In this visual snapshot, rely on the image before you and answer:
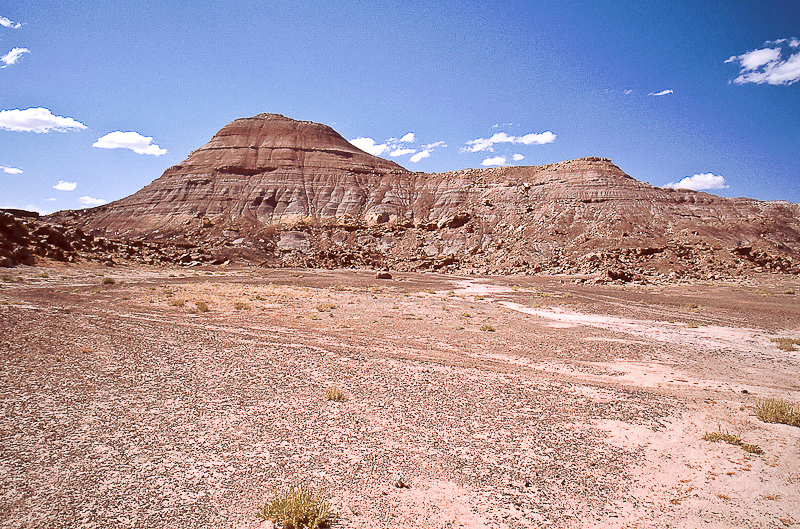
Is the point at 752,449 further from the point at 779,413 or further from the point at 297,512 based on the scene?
the point at 297,512

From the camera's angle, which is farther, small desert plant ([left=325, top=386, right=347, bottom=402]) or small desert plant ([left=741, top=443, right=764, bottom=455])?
small desert plant ([left=325, top=386, right=347, bottom=402])

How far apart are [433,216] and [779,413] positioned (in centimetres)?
A: 6914

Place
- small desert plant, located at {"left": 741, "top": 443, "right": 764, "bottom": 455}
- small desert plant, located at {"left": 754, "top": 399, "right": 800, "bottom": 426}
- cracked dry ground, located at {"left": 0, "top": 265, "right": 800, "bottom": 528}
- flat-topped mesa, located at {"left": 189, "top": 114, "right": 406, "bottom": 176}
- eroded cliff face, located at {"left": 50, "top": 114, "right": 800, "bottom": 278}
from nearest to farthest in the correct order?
cracked dry ground, located at {"left": 0, "top": 265, "right": 800, "bottom": 528}
small desert plant, located at {"left": 741, "top": 443, "right": 764, "bottom": 455}
small desert plant, located at {"left": 754, "top": 399, "right": 800, "bottom": 426}
eroded cliff face, located at {"left": 50, "top": 114, "right": 800, "bottom": 278}
flat-topped mesa, located at {"left": 189, "top": 114, "right": 406, "bottom": 176}

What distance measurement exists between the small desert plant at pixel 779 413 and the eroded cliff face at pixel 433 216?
3886 centimetres

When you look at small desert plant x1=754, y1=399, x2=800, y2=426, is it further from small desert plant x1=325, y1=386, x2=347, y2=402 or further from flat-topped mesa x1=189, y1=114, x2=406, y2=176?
flat-topped mesa x1=189, y1=114, x2=406, y2=176

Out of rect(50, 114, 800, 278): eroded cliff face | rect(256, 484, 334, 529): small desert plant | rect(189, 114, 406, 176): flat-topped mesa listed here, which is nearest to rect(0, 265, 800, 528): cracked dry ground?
rect(256, 484, 334, 529): small desert plant

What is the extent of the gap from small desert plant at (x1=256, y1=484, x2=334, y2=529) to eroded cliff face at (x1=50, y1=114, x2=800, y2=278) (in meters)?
44.9

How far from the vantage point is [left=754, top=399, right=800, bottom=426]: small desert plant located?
7.50 m

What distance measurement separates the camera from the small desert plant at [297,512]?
442 cm

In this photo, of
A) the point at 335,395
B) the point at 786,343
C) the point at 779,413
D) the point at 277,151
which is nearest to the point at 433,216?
the point at 277,151

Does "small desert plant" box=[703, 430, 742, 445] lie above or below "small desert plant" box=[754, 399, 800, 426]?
below

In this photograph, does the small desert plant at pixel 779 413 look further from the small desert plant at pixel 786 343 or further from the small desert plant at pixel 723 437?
the small desert plant at pixel 786 343

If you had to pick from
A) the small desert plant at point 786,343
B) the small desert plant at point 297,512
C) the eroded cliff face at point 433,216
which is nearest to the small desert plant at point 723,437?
the small desert plant at point 297,512

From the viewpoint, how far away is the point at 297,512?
446 centimetres
